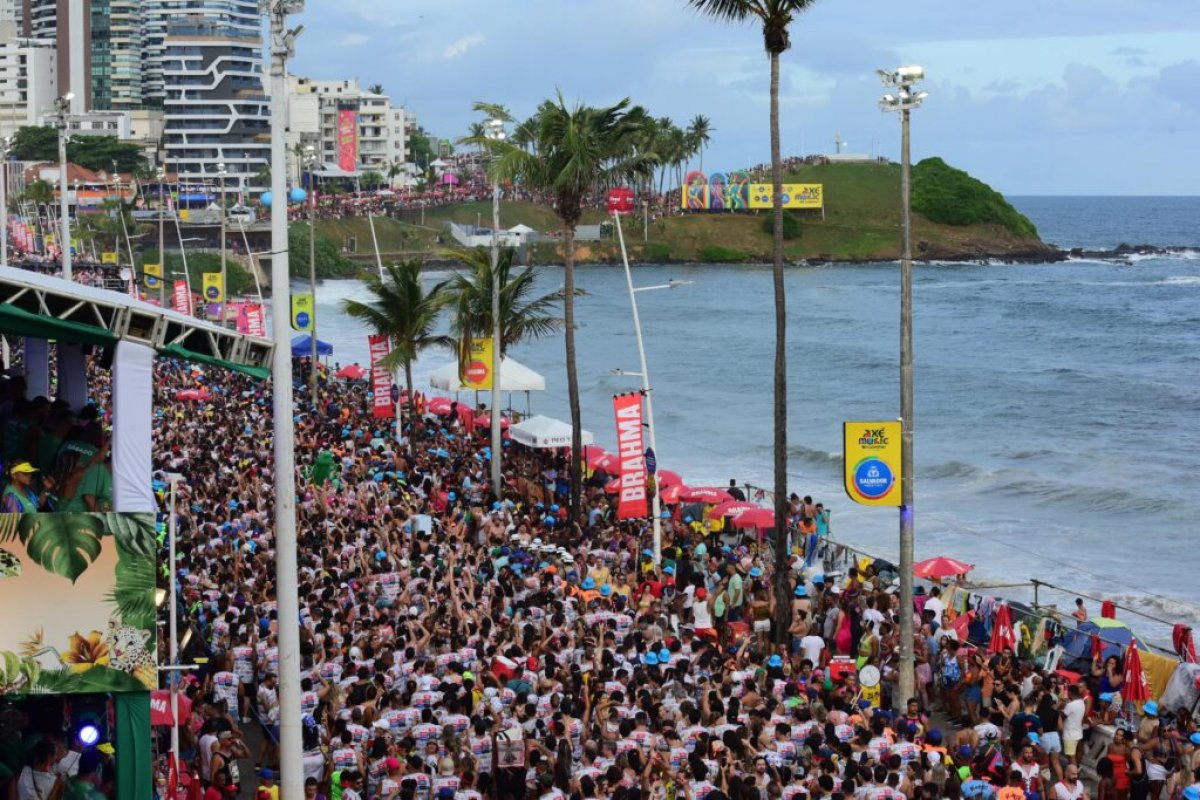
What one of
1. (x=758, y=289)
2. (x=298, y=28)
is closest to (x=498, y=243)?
(x=298, y=28)

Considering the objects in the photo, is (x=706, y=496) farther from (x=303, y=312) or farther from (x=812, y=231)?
(x=812, y=231)

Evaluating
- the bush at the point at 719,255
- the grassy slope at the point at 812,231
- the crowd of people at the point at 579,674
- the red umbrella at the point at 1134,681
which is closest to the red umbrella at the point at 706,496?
the crowd of people at the point at 579,674

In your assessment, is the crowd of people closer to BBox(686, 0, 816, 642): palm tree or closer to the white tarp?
BBox(686, 0, 816, 642): palm tree

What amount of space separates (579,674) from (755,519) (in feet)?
39.6

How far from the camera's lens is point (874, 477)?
19266mm

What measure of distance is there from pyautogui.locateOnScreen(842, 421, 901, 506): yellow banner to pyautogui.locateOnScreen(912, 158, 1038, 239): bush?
559ft

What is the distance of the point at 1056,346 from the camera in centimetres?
9919

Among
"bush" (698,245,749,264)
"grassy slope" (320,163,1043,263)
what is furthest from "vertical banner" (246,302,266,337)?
"bush" (698,245,749,264)

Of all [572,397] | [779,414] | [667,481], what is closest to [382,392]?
[572,397]

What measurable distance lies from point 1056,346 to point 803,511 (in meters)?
72.2

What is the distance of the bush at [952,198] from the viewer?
189 m

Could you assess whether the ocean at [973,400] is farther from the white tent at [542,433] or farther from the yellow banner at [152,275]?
the yellow banner at [152,275]

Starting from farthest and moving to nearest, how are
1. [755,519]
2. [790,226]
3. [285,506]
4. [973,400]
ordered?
[790,226] < [973,400] < [755,519] < [285,506]

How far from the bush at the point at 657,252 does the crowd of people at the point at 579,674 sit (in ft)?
481
